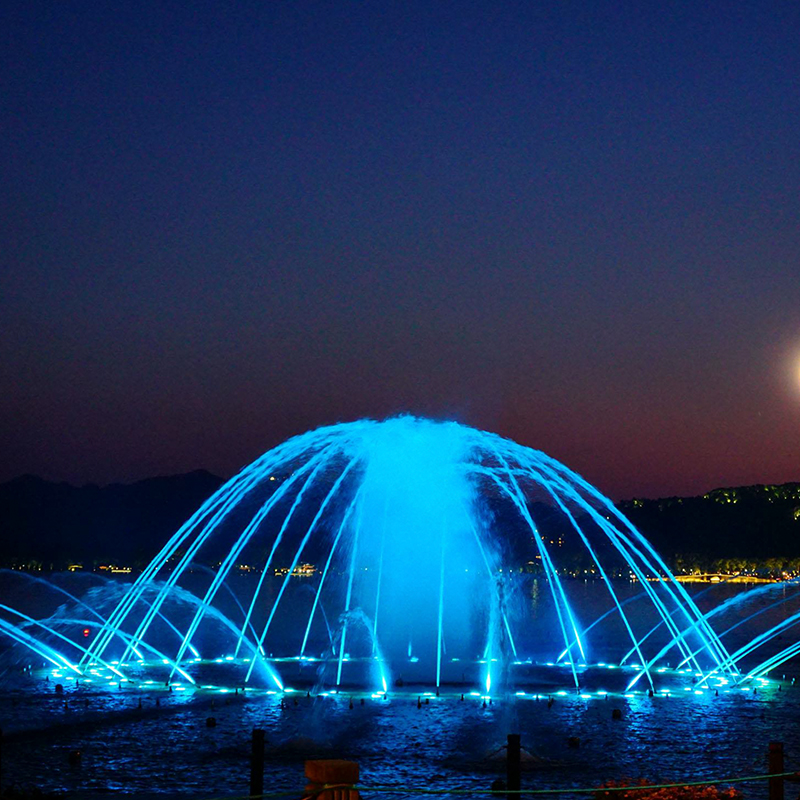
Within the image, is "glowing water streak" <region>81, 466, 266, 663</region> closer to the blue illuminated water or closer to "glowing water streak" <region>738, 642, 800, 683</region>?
the blue illuminated water

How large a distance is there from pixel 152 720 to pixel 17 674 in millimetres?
11651

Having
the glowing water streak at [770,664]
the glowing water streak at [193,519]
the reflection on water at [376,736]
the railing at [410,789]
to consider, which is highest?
the glowing water streak at [193,519]

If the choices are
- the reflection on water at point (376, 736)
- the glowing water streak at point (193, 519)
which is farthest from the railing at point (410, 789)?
the glowing water streak at point (193, 519)

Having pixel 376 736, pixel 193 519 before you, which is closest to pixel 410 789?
pixel 376 736

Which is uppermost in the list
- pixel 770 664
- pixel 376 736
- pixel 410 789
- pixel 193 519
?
pixel 193 519

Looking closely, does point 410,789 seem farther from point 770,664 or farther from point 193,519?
point 770,664

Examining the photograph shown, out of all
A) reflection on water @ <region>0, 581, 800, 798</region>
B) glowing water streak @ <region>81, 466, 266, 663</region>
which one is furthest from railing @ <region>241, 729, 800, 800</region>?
glowing water streak @ <region>81, 466, 266, 663</region>

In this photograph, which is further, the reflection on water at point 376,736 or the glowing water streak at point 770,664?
the glowing water streak at point 770,664

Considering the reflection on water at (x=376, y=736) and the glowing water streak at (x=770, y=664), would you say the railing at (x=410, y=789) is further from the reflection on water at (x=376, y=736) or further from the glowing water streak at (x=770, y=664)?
the glowing water streak at (x=770, y=664)

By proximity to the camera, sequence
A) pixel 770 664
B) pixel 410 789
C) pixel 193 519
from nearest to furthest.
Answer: pixel 410 789
pixel 193 519
pixel 770 664

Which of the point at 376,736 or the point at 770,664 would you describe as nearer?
the point at 376,736

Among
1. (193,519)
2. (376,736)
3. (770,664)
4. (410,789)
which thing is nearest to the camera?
(410,789)

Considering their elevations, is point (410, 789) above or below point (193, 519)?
below

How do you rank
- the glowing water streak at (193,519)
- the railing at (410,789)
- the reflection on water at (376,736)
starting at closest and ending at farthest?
1. the railing at (410,789)
2. the reflection on water at (376,736)
3. the glowing water streak at (193,519)
